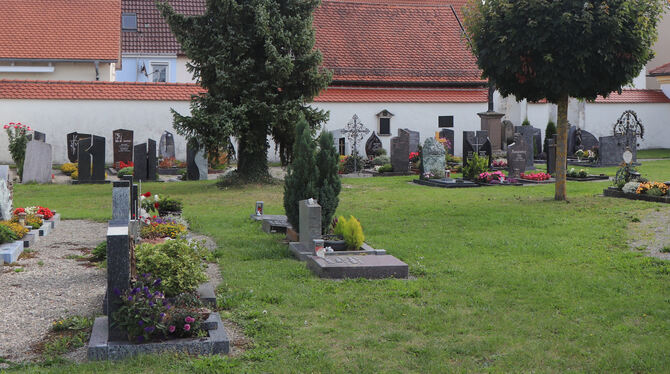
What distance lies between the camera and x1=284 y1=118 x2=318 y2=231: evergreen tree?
11.6m

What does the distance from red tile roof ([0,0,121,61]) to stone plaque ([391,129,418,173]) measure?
13677mm

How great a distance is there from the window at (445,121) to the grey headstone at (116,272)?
1145 inches

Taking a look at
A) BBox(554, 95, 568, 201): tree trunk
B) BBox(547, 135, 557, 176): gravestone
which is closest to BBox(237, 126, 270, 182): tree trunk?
BBox(554, 95, 568, 201): tree trunk

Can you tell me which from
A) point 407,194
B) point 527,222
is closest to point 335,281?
point 527,222

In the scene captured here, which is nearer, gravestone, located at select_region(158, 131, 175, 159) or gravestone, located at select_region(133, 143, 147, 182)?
gravestone, located at select_region(133, 143, 147, 182)

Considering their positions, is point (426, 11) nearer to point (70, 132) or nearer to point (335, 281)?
point (70, 132)

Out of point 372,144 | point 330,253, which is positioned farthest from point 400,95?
point 330,253

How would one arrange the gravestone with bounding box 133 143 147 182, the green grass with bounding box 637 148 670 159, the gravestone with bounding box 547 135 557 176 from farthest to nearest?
the green grass with bounding box 637 148 670 159
the gravestone with bounding box 547 135 557 176
the gravestone with bounding box 133 143 147 182

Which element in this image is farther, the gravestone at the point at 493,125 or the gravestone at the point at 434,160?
the gravestone at the point at 493,125

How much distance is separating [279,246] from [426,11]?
29730mm

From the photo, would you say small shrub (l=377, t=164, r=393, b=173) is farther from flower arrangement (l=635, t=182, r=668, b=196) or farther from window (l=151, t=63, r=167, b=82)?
window (l=151, t=63, r=167, b=82)

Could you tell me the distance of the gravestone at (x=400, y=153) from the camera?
25297 mm

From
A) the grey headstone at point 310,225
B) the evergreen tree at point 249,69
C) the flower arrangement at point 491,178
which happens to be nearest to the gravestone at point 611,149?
the flower arrangement at point 491,178

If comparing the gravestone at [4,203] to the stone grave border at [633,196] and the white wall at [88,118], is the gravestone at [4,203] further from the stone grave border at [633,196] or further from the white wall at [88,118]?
the white wall at [88,118]
